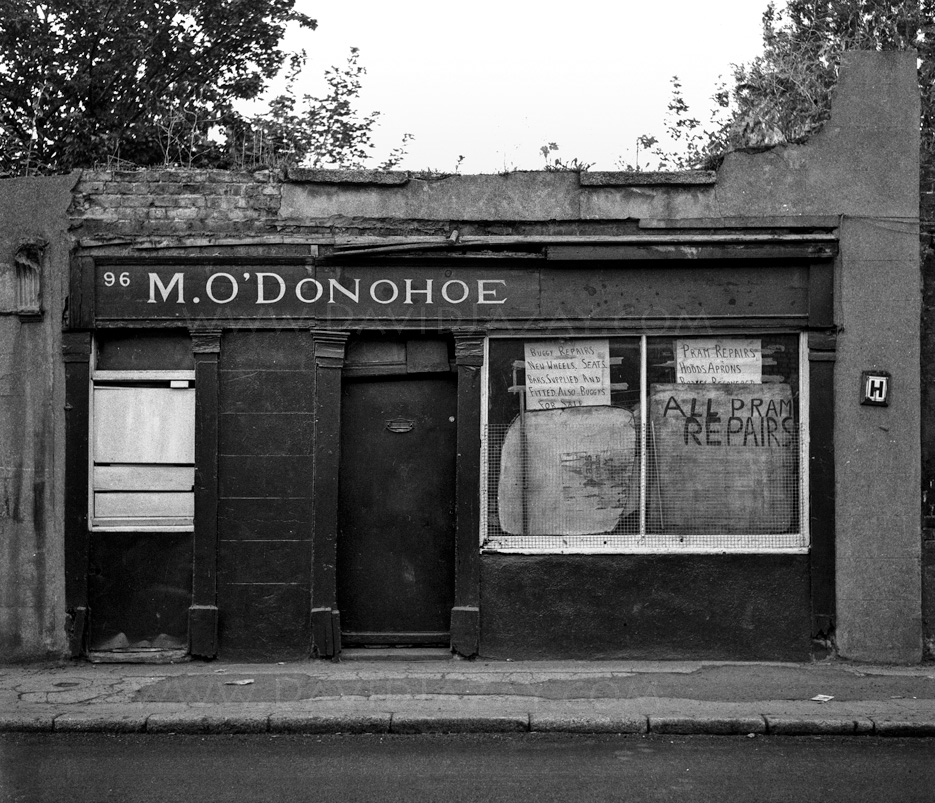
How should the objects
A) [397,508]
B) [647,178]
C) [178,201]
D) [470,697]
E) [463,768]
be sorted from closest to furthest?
[463,768] < [470,697] < [647,178] < [178,201] < [397,508]

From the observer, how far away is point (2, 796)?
6379mm

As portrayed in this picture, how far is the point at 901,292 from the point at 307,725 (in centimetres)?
600

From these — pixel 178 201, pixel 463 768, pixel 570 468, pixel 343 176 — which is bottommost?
pixel 463 768

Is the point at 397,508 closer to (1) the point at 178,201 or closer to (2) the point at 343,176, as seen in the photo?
(2) the point at 343,176

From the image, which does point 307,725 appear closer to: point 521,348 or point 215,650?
point 215,650

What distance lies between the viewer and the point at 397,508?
33.3ft

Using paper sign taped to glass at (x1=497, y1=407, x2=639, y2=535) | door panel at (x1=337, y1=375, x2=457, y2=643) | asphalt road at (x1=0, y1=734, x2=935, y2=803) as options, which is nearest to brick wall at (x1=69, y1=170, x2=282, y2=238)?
door panel at (x1=337, y1=375, x2=457, y2=643)

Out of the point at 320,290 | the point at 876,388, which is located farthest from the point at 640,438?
the point at 320,290

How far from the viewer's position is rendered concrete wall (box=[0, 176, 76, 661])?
9.80 m

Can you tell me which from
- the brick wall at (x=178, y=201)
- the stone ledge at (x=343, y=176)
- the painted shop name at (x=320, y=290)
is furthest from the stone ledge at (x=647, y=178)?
the brick wall at (x=178, y=201)

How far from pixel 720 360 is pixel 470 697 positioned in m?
3.67

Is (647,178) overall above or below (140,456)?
above

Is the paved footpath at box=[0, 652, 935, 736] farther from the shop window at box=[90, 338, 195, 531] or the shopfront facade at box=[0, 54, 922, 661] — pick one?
the shop window at box=[90, 338, 195, 531]

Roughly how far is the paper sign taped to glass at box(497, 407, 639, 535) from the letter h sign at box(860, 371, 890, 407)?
1950 millimetres
